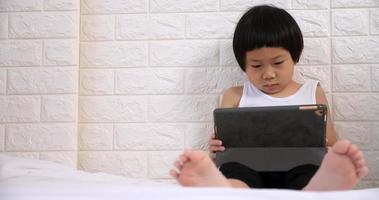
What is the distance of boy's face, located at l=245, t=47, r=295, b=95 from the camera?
1.19m

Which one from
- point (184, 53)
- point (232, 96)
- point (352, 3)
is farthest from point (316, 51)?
point (184, 53)

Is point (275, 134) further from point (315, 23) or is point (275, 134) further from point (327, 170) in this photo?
point (315, 23)

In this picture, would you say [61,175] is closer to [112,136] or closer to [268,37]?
[112,136]

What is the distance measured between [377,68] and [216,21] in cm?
51

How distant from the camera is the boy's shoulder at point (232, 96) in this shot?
4.21 ft

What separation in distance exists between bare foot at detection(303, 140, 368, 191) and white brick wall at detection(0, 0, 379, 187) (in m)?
0.64

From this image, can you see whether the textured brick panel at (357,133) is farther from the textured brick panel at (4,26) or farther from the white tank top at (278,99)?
the textured brick panel at (4,26)

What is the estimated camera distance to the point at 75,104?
1.37 m

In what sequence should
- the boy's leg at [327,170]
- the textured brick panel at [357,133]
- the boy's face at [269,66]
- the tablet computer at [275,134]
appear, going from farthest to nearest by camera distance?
the textured brick panel at [357,133]
the boy's face at [269,66]
the tablet computer at [275,134]
the boy's leg at [327,170]

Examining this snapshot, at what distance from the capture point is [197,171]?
772mm

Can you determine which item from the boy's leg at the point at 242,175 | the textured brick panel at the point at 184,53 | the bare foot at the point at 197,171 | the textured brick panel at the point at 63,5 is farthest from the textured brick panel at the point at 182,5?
the bare foot at the point at 197,171

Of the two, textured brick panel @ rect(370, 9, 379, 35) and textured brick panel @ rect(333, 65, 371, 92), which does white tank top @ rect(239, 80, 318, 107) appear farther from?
textured brick panel @ rect(370, 9, 379, 35)

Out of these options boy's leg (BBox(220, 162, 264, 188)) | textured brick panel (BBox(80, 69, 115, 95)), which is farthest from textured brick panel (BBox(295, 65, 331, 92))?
textured brick panel (BBox(80, 69, 115, 95))

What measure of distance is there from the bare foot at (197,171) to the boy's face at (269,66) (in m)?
0.49
